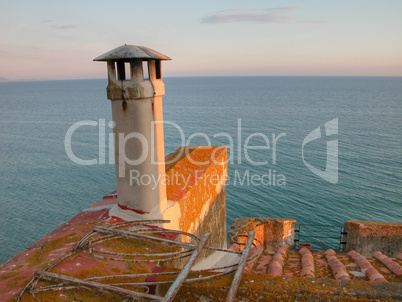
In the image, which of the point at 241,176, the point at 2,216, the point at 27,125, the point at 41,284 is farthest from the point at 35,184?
the point at 27,125

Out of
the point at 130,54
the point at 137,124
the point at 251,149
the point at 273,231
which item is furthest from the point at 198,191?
the point at 251,149

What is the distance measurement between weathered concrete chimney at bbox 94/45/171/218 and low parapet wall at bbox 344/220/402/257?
26.0ft

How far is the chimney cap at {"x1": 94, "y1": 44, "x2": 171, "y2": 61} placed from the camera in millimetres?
6910

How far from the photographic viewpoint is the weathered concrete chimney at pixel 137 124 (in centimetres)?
710

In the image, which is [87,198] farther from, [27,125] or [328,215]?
[27,125]

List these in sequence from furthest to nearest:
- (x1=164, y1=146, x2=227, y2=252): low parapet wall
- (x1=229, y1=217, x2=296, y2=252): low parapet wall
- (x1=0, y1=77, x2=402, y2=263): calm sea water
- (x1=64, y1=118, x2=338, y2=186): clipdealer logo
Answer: (x1=64, y1=118, x2=338, y2=186): clipdealer logo, (x1=0, y1=77, x2=402, y2=263): calm sea water, (x1=229, y1=217, x2=296, y2=252): low parapet wall, (x1=164, y1=146, x2=227, y2=252): low parapet wall

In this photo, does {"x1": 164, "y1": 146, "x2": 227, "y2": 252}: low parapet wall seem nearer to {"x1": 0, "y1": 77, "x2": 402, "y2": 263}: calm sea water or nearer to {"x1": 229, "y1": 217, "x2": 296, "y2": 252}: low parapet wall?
{"x1": 229, "y1": 217, "x2": 296, "y2": 252}: low parapet wall

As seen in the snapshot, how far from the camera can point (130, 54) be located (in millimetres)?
6922

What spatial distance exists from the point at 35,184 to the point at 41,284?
32.5 metres

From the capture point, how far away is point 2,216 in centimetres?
2828

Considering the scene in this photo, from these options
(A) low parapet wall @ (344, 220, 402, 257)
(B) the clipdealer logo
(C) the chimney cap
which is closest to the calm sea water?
(B) the clipdealer logo

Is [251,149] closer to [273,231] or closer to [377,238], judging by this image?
[273,231]

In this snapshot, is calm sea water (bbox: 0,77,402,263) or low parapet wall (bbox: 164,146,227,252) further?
calm sea water (bbox: 0,77,402,263)

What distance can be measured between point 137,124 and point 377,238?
9451mm
